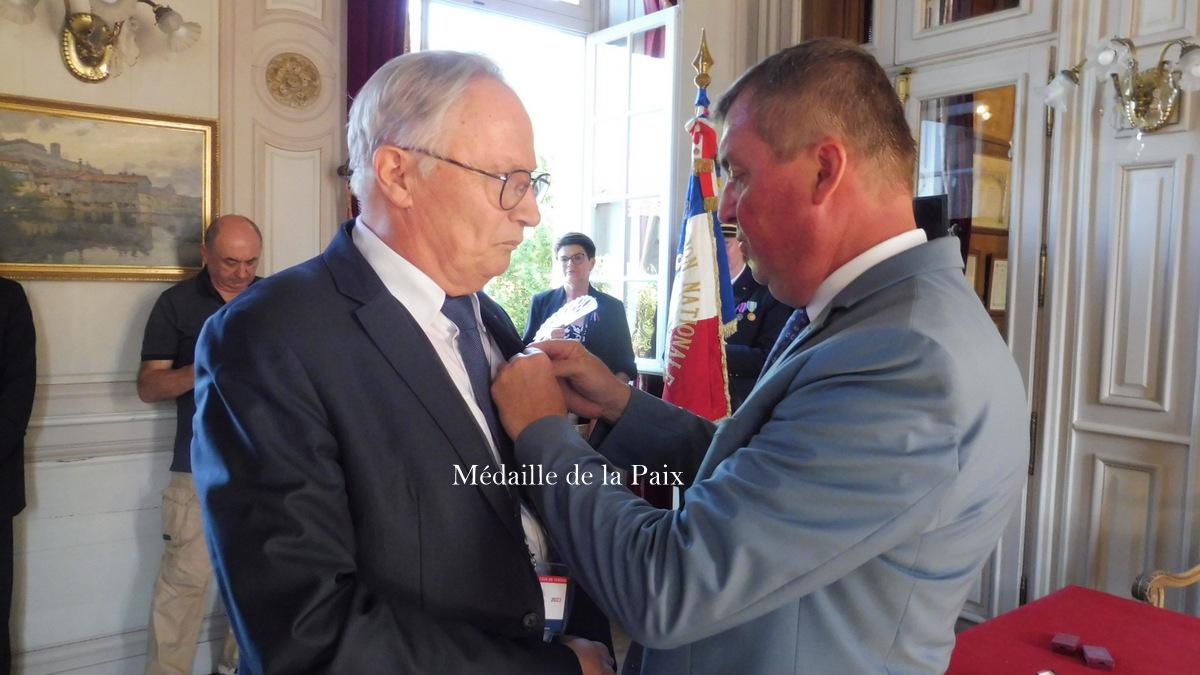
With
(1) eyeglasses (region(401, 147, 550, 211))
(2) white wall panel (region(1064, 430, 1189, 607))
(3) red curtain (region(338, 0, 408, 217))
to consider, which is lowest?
(2) white wall panel (region(1064, 430, 1189, 607))

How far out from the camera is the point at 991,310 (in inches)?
138

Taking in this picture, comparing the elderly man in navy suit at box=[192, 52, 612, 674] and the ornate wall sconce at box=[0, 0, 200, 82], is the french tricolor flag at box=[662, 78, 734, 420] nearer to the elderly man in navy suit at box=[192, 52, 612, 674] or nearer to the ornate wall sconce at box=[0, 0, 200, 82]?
the ornate wall sconce at box=[0, 0, 200, 82]

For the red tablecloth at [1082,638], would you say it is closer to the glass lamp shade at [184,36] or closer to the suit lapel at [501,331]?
the suit lapel at [501,331]

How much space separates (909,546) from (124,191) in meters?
3.21

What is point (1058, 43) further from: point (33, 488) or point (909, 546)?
point (33, 488)

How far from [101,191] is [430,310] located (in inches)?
102

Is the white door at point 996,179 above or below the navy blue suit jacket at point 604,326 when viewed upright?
above

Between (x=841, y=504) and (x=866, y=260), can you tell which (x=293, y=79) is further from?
(x=841, y=504)

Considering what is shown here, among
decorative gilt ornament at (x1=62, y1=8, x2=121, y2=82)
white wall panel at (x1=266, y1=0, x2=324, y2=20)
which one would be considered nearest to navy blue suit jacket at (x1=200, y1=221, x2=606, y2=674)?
decorative gilt ornament at (x1=62, y1=8, x2=121, y2=82)

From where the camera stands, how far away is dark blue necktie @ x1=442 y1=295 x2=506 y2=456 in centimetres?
123

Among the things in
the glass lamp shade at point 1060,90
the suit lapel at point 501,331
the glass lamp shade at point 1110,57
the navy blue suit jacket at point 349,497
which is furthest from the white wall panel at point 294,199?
the glass lamp shade at point 1110,57

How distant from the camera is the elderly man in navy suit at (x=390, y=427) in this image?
0.98 meters

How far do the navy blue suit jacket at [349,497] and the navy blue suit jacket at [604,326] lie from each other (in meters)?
2.93

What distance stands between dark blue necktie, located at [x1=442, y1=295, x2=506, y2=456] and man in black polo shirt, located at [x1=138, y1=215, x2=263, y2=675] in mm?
2191
